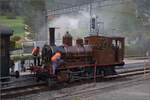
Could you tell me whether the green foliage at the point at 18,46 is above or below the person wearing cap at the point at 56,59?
above

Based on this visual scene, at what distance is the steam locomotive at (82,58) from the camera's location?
35.6ft

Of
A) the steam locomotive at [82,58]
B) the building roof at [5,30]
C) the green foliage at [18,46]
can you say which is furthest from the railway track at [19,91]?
the green foliage at [18,46]

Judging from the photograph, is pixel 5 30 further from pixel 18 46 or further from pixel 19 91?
pixel 18 46

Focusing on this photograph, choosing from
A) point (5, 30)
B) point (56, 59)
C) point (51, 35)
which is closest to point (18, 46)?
point (51, 35)

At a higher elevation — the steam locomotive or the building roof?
the building roof

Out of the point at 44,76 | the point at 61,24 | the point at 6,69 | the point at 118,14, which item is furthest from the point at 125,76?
the point at 118,14

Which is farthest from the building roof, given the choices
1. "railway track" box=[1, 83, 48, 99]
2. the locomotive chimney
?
"railway track" box=[1, 83, 48, 99]

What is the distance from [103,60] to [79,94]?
4.23m

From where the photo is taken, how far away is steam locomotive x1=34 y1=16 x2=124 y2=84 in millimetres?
→ 10844

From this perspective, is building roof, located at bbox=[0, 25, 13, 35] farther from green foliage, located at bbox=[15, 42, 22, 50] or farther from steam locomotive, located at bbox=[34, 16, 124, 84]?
green foliage, located at bbox=[15, 42, 22, 50]

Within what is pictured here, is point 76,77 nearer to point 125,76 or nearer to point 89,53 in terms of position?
point 89,53

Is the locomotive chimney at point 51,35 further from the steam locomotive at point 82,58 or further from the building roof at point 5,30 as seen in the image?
the building roof at point 5,30

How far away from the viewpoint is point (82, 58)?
1207 cm

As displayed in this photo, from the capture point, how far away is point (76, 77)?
37.3 ft
